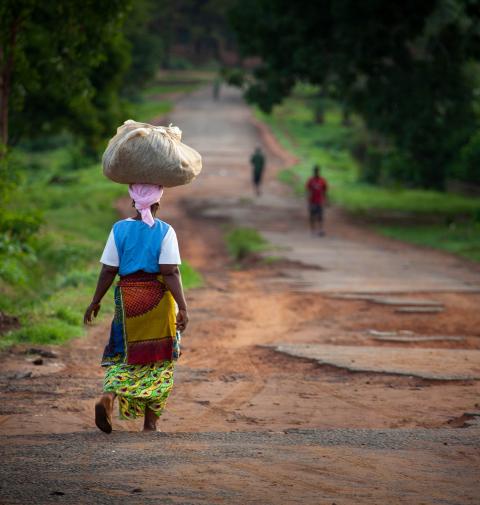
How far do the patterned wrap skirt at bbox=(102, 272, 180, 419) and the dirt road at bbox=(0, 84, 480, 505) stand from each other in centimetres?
28

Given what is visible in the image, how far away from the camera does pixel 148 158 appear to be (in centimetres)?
648

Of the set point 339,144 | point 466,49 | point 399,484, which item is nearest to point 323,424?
point 399,484

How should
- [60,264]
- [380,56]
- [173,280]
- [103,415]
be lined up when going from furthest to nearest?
[380,56] → [60,264] → [173,280] → [103,415]

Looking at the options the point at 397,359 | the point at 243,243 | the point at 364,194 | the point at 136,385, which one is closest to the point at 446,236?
the point at 243,243

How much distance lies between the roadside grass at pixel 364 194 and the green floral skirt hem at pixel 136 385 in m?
14.6

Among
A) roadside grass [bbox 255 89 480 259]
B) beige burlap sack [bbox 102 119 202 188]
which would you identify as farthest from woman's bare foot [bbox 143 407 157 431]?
roadside grass [bbox 255 89 480 259]

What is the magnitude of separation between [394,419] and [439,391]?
1076 millimetres

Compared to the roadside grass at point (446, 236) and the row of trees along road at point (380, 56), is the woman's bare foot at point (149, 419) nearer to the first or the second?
the roadside grass at point (446, 236)

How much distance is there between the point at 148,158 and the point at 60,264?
1170 cm

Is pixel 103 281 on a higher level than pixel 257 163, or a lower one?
higher

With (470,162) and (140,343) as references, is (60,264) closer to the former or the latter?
(140,343)

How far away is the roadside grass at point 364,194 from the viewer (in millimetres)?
24717

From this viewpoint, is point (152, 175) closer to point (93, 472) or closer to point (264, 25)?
point (93, 472)

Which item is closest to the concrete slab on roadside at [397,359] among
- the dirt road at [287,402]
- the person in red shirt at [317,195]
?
the dirt road at [287,402]
